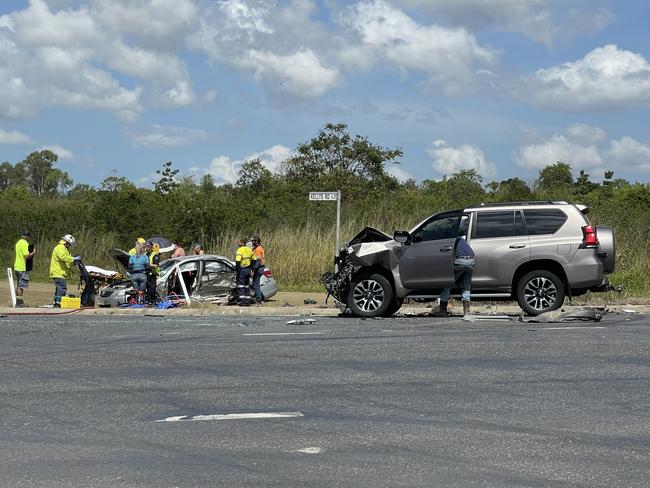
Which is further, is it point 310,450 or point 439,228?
point 439,228

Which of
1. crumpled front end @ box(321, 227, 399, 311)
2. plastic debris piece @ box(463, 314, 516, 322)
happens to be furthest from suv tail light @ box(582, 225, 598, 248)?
crumpled front end @ box(321, 227, 399, 311)

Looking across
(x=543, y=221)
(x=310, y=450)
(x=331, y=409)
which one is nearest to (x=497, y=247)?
(x=543, y=221)

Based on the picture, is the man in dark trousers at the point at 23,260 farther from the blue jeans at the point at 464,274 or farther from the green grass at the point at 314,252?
the blue jeans at the point at 464,274

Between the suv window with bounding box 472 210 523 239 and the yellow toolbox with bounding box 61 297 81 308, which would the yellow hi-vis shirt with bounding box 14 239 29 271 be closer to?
the yellow toolbox with bounding box 61 297 81 308

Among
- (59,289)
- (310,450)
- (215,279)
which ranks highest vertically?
(215,279)

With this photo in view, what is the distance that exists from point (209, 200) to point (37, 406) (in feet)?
102

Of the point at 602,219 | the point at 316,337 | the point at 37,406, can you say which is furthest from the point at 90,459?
the point at 602,219

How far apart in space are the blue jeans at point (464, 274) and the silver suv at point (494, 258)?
0.13 metres

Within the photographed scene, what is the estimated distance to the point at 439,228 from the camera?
18312mm

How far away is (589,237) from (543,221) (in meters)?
0.84

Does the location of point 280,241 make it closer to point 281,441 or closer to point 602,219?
point 602,219

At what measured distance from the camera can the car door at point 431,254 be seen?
17922 mm

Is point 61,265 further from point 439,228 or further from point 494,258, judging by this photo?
point 494,258

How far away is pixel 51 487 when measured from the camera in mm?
6172
